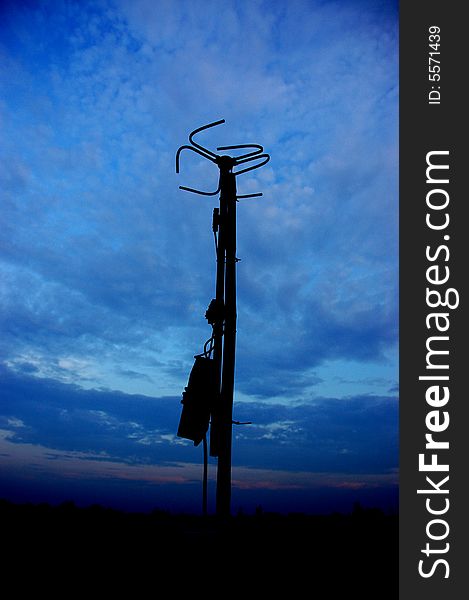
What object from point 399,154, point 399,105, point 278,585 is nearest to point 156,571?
point 278,585

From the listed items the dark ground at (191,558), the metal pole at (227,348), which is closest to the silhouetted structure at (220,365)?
the metal pole at (227,348)

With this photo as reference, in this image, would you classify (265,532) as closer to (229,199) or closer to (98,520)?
(98,520)

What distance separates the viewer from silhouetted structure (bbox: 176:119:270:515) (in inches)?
296

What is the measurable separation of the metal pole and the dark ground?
181 centimetres

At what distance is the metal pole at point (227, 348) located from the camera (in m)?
7.45

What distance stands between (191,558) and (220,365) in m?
3.69

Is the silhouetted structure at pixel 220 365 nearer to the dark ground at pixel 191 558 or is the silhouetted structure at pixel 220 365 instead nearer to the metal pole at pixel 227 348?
the metal pole at pixel 227 348

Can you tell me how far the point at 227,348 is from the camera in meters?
7.87

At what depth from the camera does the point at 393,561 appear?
4.53m

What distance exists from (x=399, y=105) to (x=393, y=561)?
584 centimetres

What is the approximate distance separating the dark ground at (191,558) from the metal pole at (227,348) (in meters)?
1.81

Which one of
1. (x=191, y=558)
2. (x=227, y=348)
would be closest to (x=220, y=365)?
(x=227, y=348)

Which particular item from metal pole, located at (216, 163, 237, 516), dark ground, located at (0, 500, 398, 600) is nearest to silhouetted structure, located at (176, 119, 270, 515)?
metal pole, located at (216, 163, 237, 516)

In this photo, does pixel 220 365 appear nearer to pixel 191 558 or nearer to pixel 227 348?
pixel 227 348
